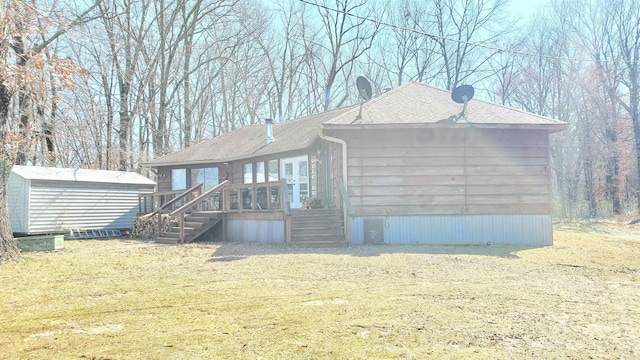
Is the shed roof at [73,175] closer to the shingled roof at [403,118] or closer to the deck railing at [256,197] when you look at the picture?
the shingled roof at [403,118]

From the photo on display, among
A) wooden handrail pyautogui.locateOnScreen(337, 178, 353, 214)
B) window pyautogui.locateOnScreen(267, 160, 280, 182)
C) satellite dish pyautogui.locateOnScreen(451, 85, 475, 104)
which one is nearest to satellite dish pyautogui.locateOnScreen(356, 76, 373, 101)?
satellite dish pyautogui.locateOnScreen(451, 85, 475, 104)

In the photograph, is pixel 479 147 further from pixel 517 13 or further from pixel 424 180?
pixel 517 13

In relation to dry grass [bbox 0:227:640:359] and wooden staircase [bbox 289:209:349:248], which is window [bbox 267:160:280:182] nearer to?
wooden staircase [bbox 289:209:349:248]

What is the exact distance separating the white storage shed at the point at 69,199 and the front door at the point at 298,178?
655 centimetres

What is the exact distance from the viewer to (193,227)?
12.4 m

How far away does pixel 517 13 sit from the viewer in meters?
27.1

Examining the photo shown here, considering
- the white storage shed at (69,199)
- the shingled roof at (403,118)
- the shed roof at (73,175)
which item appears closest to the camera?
the shingled roof at (403,118)

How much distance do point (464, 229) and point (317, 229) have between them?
145 inches

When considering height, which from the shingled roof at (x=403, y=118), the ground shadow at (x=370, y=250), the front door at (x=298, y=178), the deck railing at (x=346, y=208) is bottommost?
the ground shadow at (x=370, y=250)

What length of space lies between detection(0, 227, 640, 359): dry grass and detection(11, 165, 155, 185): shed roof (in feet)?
25.4

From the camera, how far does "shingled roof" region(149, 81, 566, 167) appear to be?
10.6 meters

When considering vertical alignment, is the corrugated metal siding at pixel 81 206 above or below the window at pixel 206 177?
below

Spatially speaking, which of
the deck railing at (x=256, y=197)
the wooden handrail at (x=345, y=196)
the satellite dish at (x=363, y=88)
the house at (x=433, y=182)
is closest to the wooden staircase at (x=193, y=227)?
the deck railing at (x=256, y=197)

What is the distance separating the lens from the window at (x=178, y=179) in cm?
1877
